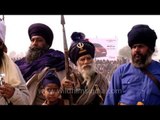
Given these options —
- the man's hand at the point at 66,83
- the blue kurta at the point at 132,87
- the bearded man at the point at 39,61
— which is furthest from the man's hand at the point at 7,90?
the blue kurta at the point at 132,87

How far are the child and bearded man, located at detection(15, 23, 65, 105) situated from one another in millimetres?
47

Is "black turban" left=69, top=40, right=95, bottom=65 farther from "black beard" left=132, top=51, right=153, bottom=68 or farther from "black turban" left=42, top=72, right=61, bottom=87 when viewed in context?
"black beard" left=132, top=51, right=153, bottom=68

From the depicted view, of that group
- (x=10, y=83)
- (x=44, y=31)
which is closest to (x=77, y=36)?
(x=44, y=31)

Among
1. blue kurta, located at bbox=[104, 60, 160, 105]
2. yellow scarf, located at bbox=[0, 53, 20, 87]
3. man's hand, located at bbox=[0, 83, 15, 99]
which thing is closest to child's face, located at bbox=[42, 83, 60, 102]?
yellow scarf, located at bbox=[0, 53, 20, 87]

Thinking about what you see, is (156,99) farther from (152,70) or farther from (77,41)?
(77,41)

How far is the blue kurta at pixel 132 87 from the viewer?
4.27 m

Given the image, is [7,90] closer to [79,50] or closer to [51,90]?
[51,90]

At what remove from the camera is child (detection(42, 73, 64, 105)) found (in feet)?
14.4

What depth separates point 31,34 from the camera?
4.50 metres

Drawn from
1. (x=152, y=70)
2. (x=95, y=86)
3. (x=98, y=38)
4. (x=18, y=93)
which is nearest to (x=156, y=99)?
(x=152, y=70)
